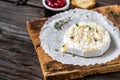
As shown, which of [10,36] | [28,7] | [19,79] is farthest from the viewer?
[28,7]

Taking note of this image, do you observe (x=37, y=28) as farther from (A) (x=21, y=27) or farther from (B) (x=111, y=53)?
(B) (x=111, y=53)

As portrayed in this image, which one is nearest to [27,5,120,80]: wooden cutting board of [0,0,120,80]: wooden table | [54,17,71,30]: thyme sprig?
[0,0,120,80]: wooden table

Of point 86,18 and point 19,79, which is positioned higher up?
point 86,18

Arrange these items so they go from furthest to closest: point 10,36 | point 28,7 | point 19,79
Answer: point 28,7, point 10,36, point 19,79

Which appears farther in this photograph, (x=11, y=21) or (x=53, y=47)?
(x=11, y=21)

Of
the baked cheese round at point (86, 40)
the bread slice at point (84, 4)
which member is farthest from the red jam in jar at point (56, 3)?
the baked cheese round at point (86, 40)

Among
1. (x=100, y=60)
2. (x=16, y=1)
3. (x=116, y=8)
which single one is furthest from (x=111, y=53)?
(x=16, y=1)
